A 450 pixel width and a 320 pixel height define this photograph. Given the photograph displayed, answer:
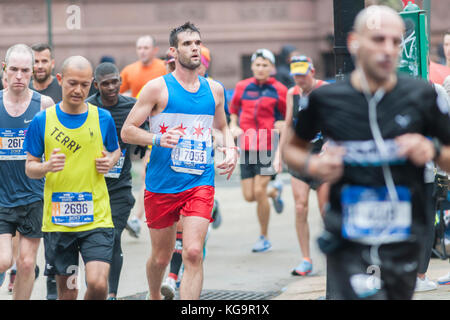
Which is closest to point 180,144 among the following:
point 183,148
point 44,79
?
point 183,148

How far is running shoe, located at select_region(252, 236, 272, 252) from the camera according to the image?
32.9ft

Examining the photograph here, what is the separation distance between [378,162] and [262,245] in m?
6.16

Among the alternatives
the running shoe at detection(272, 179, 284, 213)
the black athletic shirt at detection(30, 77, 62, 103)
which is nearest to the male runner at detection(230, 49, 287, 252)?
the running shoe at detection(272, 179, 284, 213)

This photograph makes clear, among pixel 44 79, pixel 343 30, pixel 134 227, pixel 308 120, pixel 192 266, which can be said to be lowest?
pixel 134 227

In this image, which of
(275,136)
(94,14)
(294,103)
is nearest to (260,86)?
(275,136)

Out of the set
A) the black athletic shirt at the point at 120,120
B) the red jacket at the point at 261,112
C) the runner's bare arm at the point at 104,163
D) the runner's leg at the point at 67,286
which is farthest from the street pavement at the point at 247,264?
the runner's leg at the point at 67,286

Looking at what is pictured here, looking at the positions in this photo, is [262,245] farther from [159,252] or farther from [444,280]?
[159,252]

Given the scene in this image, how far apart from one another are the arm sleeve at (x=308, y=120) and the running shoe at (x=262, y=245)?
5.86 metres

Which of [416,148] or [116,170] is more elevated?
[416,148]

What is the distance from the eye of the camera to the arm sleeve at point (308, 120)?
→ 4168mm

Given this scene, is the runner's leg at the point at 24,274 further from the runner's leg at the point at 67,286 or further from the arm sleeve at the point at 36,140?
the arm sleeve at the point at 36,140

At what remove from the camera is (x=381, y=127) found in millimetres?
3977
